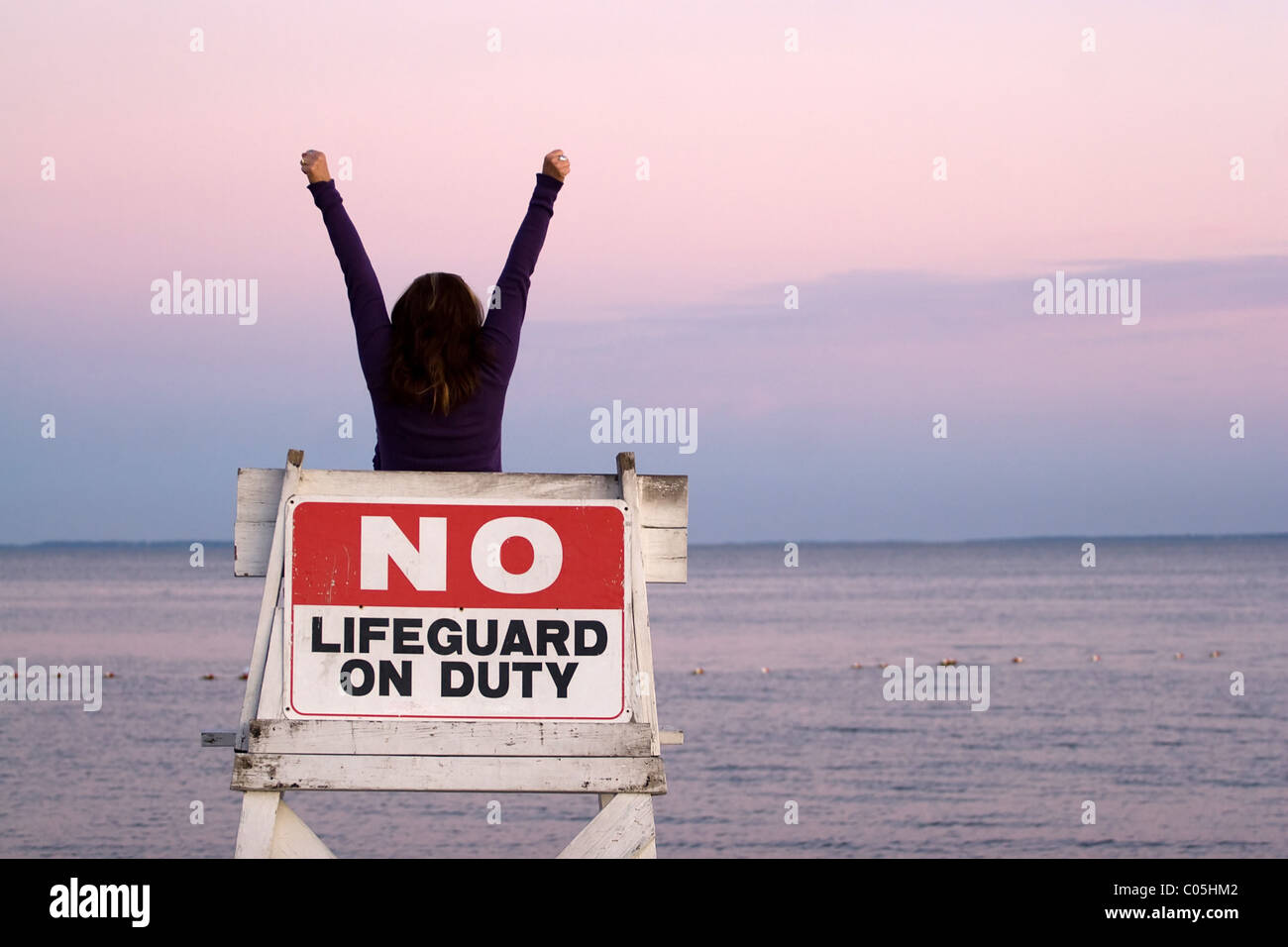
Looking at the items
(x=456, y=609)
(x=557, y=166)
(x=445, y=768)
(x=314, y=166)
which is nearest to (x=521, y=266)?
(x=557, y=166)

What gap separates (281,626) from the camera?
158 inches

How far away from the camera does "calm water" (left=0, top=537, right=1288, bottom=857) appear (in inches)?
818

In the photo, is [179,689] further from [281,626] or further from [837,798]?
[281,626]

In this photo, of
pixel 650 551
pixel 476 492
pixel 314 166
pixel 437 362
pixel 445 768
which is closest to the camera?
pixel 445 768

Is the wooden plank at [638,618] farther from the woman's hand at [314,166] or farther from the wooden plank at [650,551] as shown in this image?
the woman's hand at [314,166]

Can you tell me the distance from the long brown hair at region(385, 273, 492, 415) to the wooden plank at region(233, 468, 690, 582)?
1.21ft

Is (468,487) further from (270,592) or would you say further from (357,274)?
(357,274)

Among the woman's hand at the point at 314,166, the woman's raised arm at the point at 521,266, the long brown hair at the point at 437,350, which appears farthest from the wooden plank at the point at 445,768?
the woman's hand at the point at 314,166

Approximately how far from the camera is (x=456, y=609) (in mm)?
4027

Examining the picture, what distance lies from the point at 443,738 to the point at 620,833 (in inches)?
21.0

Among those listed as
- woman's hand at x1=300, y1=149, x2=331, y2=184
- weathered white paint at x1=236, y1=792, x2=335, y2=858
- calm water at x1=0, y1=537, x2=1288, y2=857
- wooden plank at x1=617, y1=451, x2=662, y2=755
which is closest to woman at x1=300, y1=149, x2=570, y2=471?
woman's hand at x1=300, y1=149, x2=331, y2=184

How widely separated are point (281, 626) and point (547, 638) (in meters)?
0.73

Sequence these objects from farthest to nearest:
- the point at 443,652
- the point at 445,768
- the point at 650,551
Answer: the point at 650,551 < the point at 443,652 < the point at 445,768
